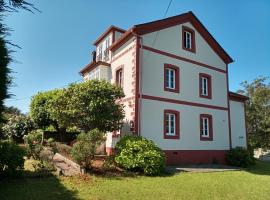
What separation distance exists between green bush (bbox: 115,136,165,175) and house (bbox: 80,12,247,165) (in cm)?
208

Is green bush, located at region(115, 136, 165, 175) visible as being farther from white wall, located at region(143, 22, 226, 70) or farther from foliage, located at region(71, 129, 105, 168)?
white wall, located at region(143, 22, 226, 70)

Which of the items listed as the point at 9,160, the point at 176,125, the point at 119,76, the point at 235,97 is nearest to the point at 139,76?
the point at 119,76

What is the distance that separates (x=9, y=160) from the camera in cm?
944

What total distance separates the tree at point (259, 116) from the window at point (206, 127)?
15.4 metres

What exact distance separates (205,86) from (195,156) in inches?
224

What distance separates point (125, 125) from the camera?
16141mm

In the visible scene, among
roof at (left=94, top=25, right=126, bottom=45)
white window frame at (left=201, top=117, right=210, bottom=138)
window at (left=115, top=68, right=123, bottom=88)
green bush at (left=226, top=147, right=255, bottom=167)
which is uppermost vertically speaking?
roof at (left=94, top=25, right=126, bottom=45)

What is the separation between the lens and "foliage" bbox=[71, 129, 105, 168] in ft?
36.5

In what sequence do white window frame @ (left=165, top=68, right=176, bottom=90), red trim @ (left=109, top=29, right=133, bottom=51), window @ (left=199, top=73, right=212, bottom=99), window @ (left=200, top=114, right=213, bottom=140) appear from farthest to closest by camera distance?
window @ (left=199, top=73, right=212, bottom=99)
window @ (left=200, top=114, right=213, bottom=140)
white window frame @ (left=165, top=68, right=176, bottom=90)
red trim @ (left=109, top=29, right=133, bottom=51)

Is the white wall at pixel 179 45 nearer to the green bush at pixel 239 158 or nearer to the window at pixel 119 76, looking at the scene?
the window at pixel 119 76

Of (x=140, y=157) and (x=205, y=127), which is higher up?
(x=205, y=127)

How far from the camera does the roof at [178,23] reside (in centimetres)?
1677

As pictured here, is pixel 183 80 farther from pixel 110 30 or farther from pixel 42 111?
pixel 42 111

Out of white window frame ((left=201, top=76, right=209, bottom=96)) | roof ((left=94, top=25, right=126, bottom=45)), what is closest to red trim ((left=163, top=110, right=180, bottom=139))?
white window frame ((left=201, top=76, right=209, bottom=96))
